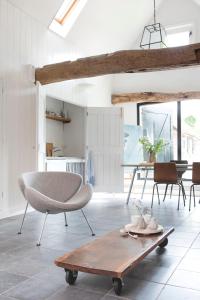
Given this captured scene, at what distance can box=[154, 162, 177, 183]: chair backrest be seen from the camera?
17.3ft

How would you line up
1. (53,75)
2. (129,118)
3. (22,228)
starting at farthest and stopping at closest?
(129,118) < (53,75) < (22,228)

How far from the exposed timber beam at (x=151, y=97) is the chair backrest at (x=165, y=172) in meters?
2.86

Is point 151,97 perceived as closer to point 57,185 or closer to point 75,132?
point 75,132

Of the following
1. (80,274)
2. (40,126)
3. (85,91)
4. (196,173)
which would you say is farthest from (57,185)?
(85,91)

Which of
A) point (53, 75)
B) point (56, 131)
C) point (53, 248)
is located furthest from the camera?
point (56, 131)

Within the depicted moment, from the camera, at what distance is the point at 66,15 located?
6.36 meters

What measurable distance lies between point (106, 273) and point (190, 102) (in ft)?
22.0

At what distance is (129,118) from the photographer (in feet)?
27.7

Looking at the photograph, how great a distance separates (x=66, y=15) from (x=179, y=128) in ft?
12.5

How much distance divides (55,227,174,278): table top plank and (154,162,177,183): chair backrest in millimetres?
2802

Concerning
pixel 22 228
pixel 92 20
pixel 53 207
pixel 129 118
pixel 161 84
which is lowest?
pixel 22 228

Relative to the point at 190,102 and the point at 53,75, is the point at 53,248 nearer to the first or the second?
the point at 53,75

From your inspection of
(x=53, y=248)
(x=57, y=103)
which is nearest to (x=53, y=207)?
(x=53, y=248)

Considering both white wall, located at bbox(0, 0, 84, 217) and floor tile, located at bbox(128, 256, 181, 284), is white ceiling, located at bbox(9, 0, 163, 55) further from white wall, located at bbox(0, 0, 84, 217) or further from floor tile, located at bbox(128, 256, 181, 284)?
floor tile, located at bbox(128, 256, 181, 284)
